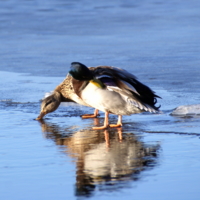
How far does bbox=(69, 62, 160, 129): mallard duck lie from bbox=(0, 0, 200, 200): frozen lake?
239 mm

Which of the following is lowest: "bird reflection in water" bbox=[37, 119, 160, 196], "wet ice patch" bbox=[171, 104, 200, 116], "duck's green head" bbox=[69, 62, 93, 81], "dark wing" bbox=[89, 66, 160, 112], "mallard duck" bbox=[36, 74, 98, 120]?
"bird reflection in water" bbox=[37, 119, 160, 196]

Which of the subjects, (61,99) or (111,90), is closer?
(111,90)

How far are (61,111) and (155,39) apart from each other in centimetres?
593

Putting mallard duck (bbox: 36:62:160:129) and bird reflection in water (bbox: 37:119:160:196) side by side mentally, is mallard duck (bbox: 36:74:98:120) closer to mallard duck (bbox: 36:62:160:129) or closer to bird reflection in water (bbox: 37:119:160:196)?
bird reflection in water (bbox: 37:119:160:196)

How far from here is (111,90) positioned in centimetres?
579

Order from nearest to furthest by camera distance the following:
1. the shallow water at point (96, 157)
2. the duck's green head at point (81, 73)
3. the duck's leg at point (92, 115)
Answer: the shallow water at point (96, 157)
the duck's green head at point (81, 73)
the duck's leg at point (92, 115)

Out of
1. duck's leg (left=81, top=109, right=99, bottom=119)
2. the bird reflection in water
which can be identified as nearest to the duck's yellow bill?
the bird reflection in water

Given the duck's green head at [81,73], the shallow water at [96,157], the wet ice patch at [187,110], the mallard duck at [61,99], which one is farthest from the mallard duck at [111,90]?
the mallard duck at [61,99]

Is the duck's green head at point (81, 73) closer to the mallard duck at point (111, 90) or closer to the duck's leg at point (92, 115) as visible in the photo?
the mallard duck at point (111, 90)

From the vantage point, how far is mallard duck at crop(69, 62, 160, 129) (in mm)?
5773

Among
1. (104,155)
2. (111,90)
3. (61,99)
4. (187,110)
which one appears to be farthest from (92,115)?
(104,155)

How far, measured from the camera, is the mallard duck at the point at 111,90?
5773 mm

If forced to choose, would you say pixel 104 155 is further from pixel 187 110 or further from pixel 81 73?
pixel 187 110

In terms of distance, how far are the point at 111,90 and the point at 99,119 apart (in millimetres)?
947
